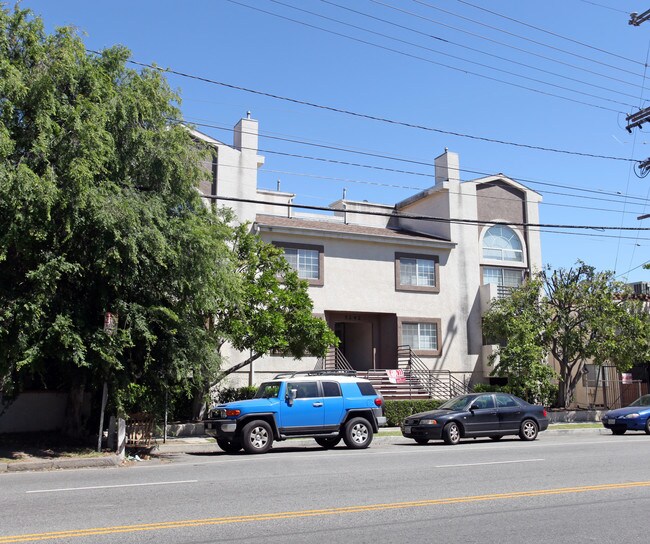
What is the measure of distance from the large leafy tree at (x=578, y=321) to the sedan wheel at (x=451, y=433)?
32.3ft

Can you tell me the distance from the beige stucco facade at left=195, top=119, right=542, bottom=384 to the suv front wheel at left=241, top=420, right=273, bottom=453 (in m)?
9.87

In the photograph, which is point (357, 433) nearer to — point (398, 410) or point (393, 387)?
point (398, 410)

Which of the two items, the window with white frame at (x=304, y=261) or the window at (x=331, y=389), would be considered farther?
the window with white frame at (x=304, y=261)

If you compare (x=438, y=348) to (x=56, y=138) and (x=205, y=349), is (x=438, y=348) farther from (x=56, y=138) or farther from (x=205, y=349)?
(x=56, y=138)

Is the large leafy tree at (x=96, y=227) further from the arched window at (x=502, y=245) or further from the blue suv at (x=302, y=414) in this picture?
the arched window at (x=502, y=245)

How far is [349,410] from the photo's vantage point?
17031 millimetres

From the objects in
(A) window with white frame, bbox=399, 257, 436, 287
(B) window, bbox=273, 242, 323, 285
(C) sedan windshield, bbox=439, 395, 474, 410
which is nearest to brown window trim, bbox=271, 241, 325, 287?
(B) window, bbox=273, 242, 323, 285

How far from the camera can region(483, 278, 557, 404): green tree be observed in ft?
88.4

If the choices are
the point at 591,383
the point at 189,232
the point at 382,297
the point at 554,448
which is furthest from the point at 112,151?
the point at 591,383

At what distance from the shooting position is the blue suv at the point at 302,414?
15.9m

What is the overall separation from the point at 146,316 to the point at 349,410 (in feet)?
18.1

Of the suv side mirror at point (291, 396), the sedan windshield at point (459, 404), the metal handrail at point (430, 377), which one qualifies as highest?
the metal handrail at point (430, 377)

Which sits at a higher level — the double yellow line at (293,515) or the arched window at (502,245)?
the arched window at (502,245)

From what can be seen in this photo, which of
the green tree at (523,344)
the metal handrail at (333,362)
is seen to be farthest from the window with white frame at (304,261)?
the green tree at (523,344)
